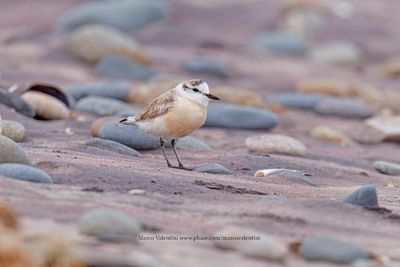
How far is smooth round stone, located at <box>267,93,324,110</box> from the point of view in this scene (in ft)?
48.6

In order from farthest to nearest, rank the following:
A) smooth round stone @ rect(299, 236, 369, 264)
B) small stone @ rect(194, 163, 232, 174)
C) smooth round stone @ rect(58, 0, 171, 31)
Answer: smooth round stone @ rect(58, 0, 171, 31) → small stone @ rect(194, 163, 232, 174) → smooth round stone @ rect(299, 236, 369, 264)

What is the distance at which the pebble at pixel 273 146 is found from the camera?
9945 millimetres

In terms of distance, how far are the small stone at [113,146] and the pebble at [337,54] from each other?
39.1 feet

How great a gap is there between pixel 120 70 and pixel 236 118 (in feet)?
14.9

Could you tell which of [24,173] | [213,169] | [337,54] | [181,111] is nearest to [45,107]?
[213,169]

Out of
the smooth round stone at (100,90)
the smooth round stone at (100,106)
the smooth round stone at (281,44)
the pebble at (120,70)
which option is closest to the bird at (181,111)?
the smooth round stone at (100,106)

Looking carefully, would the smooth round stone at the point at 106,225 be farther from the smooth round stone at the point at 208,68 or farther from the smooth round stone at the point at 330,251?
the smooth round stone at the point at 208,68

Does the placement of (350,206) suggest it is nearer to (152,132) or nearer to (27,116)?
(152,132)

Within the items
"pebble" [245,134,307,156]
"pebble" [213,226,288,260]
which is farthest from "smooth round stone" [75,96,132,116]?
"pebble" [213,226,288,260]

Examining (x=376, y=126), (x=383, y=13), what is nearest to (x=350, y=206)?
(x=376, y=126)

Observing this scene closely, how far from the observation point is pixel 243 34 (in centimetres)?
2166

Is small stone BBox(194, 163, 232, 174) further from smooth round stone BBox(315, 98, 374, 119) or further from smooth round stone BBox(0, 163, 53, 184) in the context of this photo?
smooth round stone BBox(315, 98, 374, 119)

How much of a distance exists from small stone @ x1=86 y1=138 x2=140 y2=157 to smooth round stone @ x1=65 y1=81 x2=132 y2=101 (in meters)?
4.03

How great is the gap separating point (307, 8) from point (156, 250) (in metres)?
18.3
